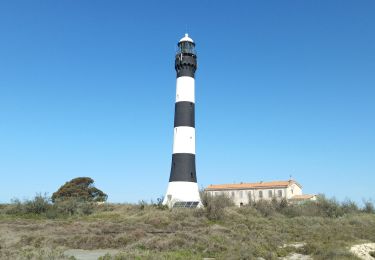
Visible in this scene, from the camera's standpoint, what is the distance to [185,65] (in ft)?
122

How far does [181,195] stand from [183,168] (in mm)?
2321

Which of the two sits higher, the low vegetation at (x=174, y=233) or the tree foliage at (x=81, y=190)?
the tree foliage at (x=81, y=190)

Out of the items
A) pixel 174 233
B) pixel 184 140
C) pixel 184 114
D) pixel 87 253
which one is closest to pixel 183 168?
pixel 184 140

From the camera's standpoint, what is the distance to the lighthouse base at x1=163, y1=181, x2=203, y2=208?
33750 millimetres

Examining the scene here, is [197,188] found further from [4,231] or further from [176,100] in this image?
[4,231]

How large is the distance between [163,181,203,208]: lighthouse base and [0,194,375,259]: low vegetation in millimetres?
1123

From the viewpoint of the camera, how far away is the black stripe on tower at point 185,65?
37.2m

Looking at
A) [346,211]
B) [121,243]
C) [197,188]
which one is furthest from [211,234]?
[346,211]

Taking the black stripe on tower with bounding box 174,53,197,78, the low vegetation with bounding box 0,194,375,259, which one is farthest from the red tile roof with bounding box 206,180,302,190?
the black stripe on tower with bounding box 174,53,197,78

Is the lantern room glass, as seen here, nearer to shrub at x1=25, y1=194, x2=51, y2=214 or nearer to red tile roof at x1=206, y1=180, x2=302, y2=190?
shrub at x1=25, y1=194, x2=51, y2=214

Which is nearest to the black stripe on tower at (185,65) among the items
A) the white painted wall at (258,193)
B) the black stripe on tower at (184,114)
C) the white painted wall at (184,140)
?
the black stripe on tower at (184,114)

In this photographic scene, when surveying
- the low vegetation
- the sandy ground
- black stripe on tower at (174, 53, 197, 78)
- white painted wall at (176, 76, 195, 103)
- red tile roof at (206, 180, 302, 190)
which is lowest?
the sandy ground

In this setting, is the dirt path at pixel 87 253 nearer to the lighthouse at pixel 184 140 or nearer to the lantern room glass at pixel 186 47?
the lighthouse at pixel 184 140

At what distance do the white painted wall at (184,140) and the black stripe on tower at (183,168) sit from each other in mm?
442
